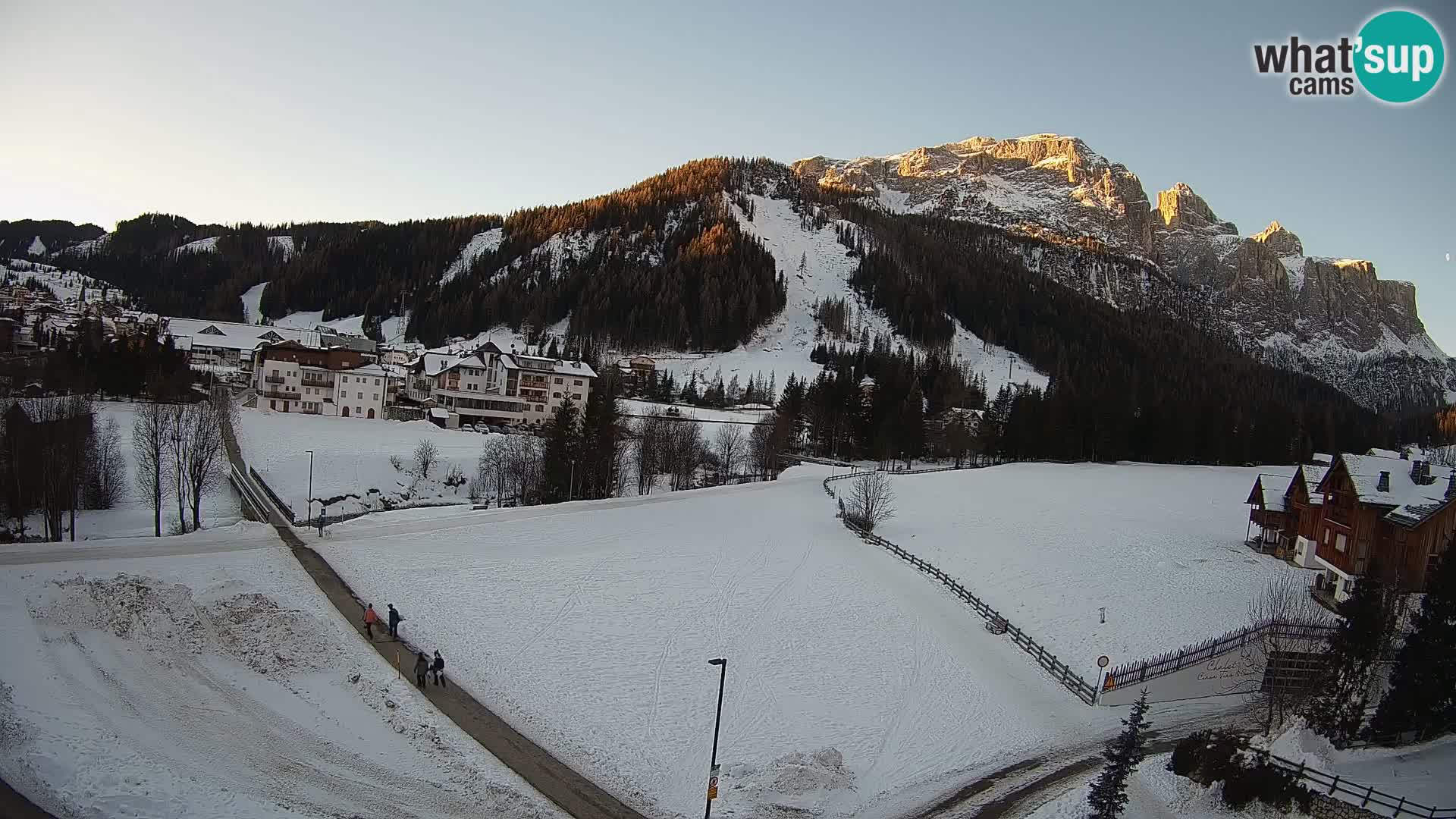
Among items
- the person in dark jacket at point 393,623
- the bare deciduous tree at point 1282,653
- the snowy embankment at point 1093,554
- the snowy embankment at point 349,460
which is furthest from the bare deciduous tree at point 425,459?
the bare deciduous tree at point 1282,653

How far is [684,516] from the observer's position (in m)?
49.7

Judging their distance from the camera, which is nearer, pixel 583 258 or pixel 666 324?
pixel 666 324

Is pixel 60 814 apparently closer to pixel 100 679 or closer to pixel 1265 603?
pixel 100 679

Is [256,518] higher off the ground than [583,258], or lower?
lower

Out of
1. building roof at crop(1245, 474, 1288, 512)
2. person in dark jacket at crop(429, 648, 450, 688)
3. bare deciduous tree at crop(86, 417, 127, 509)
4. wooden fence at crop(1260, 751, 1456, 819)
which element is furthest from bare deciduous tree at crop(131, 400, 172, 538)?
building roof at crop(1245, 474, 1288, 512)

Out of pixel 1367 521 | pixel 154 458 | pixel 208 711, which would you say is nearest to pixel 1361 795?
pixel 1367 521

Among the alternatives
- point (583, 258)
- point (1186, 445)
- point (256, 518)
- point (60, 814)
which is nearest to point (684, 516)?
point (256, 518)

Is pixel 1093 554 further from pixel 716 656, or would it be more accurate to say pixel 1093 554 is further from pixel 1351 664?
pixel 716 656

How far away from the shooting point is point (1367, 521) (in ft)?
118

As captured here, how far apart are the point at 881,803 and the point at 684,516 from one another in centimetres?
3024

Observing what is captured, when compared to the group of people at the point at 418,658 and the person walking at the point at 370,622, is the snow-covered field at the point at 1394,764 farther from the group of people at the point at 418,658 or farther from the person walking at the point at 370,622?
the person walking at the point at 370,622

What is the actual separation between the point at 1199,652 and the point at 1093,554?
50.8 ft

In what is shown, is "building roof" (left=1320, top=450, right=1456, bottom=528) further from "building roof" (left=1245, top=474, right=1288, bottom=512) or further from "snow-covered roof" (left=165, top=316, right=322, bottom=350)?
"snow-covered roof" (left=165, top=316, right=322, bottom=350)

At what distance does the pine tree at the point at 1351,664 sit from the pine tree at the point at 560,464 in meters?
45.8
